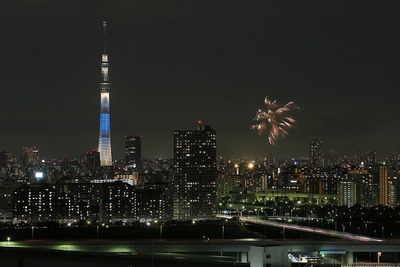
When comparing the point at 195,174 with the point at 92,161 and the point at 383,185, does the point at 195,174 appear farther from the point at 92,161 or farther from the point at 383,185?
the point at 92,161

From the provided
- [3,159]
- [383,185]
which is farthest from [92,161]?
[383,185]

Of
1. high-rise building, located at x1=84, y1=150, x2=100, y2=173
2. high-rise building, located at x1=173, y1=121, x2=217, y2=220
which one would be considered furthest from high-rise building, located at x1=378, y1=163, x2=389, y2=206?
high-rise building, located at x1=84, y1=150, x2=100, y2=173

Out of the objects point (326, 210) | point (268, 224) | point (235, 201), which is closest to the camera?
point (268, 224)

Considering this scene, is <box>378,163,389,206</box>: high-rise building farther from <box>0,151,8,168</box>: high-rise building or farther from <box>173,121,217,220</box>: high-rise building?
<box>0,151,8,168</box>: high-rise building

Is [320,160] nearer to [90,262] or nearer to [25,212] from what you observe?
[25,212]

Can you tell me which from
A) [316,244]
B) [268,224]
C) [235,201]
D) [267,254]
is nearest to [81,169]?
[235,201]

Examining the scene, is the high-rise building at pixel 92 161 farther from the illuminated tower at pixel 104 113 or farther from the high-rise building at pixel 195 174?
the high-rise building at pixel 195 174

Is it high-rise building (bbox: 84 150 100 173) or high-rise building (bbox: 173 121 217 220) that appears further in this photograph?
high-rise building (bbox: 84 150 100 173)

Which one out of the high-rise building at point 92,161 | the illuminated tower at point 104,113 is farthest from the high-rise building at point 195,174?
the high-rise building at point 92,161
